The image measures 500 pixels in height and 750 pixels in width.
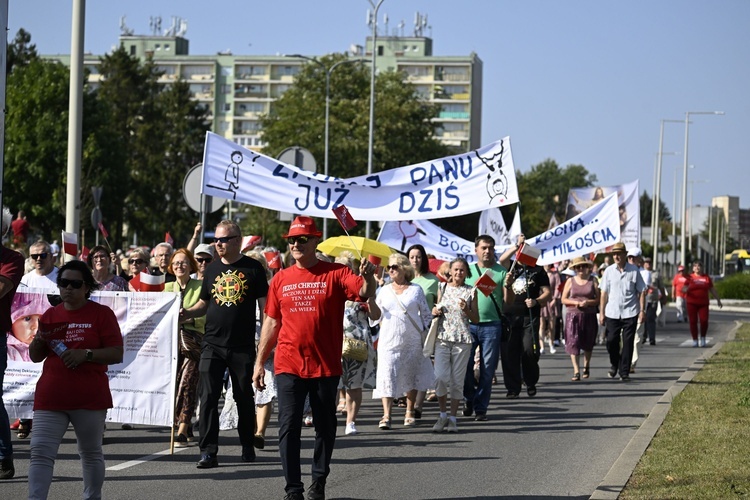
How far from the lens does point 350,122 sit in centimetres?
7531

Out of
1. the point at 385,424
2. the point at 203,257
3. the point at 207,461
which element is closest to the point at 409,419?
the point at 385,424

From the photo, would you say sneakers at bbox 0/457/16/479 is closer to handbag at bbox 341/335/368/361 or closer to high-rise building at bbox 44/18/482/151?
handbag at bbox 341/335/368/361

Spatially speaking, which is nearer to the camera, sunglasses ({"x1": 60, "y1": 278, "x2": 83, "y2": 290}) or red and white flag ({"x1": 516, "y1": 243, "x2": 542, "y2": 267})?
sunglasses ({"x1": 60, "y1": 278, "x2": 83, "y2": 290})

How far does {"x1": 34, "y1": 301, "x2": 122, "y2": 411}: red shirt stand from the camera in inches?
299

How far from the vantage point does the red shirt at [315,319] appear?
866cm

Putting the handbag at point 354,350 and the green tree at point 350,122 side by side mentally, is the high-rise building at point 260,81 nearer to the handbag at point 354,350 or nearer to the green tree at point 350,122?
the green tree at point 350,122

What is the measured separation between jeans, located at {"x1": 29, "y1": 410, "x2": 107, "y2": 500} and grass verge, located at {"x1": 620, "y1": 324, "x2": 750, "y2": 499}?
3347 millimetres

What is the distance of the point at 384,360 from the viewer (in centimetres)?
1308

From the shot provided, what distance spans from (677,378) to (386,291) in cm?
744

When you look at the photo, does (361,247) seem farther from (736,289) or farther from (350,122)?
(350,122)

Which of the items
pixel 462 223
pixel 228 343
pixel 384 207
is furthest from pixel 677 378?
pixel 462 223

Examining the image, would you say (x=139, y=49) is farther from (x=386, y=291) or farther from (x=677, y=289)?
(x=386, y=291)

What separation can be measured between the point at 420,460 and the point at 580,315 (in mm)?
8687

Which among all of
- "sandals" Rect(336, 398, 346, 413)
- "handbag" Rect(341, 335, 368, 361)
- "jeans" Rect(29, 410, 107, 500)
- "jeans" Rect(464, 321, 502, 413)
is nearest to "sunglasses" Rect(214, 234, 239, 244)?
"handbag" Rect(341, 335, 368, 361)
